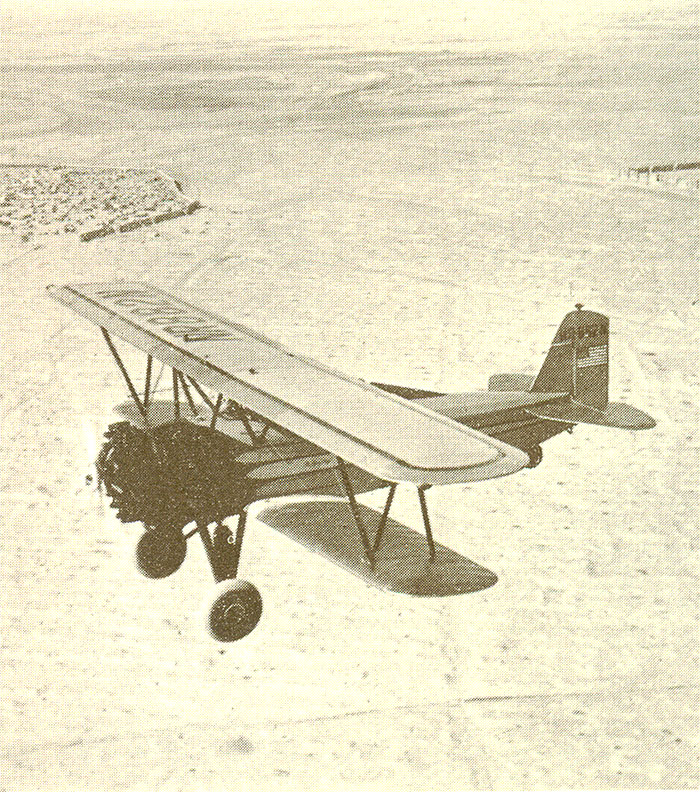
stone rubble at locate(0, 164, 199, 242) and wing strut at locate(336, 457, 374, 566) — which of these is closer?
wing strut at locate(336, 457, 374, 566)

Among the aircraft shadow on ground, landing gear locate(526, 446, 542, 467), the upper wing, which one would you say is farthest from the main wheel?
landing gear locate(526, 446, 542, 467)

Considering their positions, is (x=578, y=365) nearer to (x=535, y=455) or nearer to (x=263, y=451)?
(x=535, y=455)

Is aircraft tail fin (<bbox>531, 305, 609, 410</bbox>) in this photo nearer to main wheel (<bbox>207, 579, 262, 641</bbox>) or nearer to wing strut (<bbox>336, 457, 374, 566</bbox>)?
wing strut (<bbox>336, 457, 374, 566</bbox>)

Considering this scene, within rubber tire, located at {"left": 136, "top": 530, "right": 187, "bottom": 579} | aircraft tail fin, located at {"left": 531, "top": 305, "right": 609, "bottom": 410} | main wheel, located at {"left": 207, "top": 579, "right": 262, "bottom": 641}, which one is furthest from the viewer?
aircraft tail fin, located at {"left": 531, "top": 305, "right": 609, "bottom": 410}

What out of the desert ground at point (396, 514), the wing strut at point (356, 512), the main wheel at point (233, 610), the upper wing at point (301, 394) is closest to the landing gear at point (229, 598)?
the main wheel at point (233, 610)

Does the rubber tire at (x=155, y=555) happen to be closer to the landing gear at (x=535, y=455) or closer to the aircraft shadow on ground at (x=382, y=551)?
the aircraft shadow on ground at (x=382, y=551)

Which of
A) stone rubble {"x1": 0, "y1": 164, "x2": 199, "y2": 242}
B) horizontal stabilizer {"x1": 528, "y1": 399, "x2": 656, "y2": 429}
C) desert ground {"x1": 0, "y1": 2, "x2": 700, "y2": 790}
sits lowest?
desert ground {"x1": 0, "y1": 2, "x2": 700, "y2": 790}

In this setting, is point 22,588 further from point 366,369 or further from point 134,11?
point 134,11

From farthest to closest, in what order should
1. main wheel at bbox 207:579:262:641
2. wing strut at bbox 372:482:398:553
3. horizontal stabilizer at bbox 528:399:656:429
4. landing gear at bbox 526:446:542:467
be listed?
landing gear at bbox 526:446:542:467 < horizontal stabilizer at bbox 528:399:656:429 < main wheel at bbox 207:579:262:641 < wing strut at bbox 372:482:398:553
